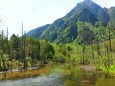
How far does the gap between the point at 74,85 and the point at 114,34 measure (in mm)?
148894

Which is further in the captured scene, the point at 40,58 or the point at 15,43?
the point at 40,58

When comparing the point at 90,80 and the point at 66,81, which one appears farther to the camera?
the point at 90,80

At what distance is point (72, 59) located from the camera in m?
176

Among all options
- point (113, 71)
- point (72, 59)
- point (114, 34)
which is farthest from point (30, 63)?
point (114, 34)

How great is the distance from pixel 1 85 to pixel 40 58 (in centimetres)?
9298

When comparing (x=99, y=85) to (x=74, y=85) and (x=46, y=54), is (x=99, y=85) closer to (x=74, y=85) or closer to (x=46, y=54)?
(x=74, y=85)

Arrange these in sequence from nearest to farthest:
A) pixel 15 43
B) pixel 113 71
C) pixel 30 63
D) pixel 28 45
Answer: pixel 113 71, pixel 30 63, pixel 15 43, pixel 28 45

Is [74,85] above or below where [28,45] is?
below

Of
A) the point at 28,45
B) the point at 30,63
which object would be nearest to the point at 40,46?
the point at 28,45

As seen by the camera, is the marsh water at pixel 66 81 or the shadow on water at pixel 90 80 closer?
the shadow on water at pixel 90 80

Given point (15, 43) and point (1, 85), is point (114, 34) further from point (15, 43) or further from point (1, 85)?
point (1, 85)

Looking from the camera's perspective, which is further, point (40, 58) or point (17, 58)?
point (40, 58)

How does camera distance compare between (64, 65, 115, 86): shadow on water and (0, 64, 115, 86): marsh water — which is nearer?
(64, 65, 115, 86): shadow on water

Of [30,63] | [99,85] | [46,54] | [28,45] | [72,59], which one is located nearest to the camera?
[99,85]
